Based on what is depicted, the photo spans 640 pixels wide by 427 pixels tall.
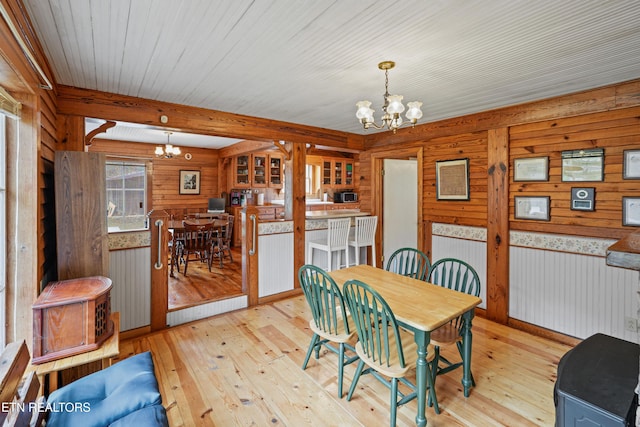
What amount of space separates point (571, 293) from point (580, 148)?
137cm

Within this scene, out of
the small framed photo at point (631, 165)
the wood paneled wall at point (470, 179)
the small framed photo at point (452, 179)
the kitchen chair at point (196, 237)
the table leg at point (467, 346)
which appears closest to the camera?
the table leg at point (467, 346)

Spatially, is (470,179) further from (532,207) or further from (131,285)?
(131,285)

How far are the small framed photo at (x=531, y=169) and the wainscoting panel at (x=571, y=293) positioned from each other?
74 cm

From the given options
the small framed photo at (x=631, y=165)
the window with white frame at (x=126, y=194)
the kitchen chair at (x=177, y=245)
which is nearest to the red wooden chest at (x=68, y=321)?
the kitchen chair at (x=177, y=245)

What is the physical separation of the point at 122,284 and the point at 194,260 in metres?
2.96

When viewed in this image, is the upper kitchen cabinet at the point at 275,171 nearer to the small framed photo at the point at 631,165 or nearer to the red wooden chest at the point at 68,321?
the red wooden chest at the point at 68,321

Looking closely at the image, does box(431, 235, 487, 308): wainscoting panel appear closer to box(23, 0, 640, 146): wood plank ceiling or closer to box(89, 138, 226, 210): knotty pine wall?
box(23, 0, 640, 146): wood plank ceiling

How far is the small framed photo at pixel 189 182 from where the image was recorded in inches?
267

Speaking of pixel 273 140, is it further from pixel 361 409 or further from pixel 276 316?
pixel 361 409

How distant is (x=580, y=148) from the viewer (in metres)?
2.84

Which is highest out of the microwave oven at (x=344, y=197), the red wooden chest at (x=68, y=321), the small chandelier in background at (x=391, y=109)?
the small chandelier in background at (x=391, y=109)

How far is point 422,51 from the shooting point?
1955mm

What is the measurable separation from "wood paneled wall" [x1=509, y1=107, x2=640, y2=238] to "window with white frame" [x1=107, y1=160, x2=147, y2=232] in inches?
247

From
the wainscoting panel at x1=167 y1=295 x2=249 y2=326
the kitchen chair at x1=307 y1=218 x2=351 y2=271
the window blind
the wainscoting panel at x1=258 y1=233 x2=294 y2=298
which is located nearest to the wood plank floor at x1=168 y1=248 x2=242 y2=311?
the wainscoting panel at x1=167 y1=295 x2=249 y2=326
